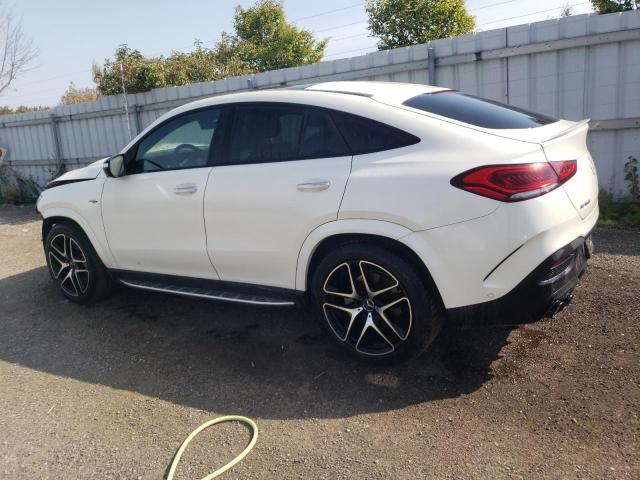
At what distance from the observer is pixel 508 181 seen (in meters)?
3.00

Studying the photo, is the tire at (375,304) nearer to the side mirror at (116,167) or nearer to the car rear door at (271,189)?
the car rear door at (271,189)

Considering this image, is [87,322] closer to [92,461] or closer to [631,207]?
[92,461]

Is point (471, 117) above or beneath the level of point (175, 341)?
above


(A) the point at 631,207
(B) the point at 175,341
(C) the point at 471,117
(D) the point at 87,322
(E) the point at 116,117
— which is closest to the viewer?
(C) the point at 471,117

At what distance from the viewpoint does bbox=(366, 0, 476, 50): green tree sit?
20953mm

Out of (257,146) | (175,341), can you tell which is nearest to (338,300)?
(257,146)

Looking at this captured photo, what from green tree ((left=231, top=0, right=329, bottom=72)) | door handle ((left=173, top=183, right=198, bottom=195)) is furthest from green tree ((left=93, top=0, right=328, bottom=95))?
door handle ((left=173, top=183, right=198, bottom=195))

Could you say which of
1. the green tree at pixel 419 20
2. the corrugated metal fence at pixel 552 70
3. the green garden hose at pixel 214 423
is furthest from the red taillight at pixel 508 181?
the green tree at pixel 419 20

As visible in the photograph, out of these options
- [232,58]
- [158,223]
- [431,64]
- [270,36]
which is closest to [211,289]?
[158,223]

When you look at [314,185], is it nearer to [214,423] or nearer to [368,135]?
[368,135]

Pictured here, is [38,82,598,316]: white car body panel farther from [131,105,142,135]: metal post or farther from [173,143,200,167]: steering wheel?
[131,105,142,135]: metal post

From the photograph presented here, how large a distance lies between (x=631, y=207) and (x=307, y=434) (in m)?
5.17

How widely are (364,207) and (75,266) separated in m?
3.15

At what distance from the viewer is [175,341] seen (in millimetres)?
4410
